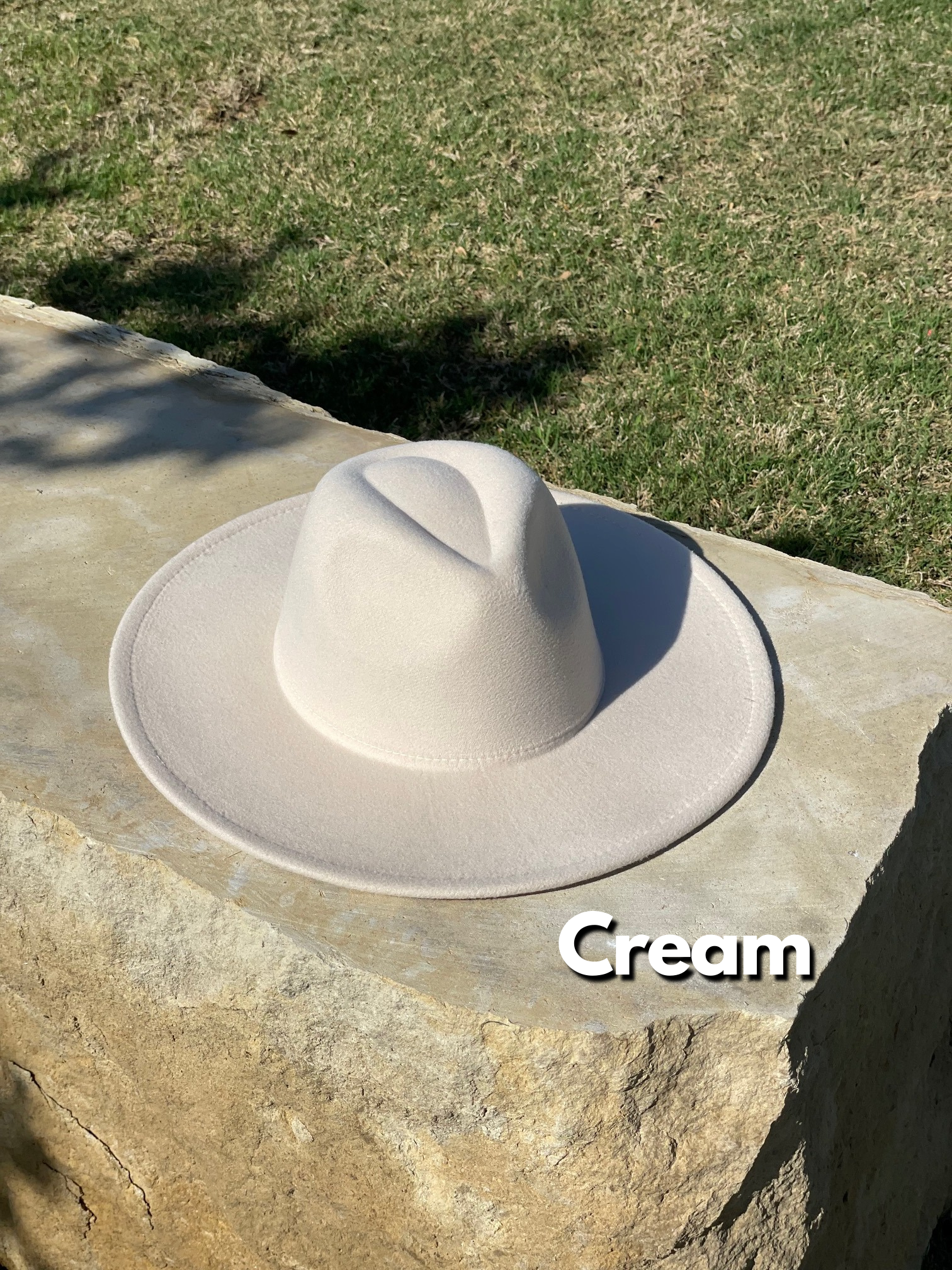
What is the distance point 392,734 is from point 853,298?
12.2 feet

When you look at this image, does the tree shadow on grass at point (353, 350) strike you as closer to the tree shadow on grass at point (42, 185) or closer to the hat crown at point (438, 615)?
the tree shadow on grass at point (42, 185)

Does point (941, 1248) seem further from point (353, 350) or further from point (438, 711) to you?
point (353, 350)

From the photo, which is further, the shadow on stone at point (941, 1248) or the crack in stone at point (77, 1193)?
the shadow on stone at point (941, 1248)

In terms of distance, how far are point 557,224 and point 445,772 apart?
13.1ft

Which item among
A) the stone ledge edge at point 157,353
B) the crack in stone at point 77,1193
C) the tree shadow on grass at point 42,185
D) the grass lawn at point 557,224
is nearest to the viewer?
the crack in stone at point 77,1193

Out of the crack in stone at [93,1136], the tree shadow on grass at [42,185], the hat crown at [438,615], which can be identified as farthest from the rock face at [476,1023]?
the tree shadow on grass at [42,185]

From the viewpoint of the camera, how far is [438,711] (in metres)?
2.27

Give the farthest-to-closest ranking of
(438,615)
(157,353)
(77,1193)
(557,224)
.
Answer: (557,224), (157,353), (77,1193), (438,615)

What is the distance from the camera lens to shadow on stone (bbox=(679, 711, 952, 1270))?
2205 millimetres

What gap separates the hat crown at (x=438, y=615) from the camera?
7.20 feet

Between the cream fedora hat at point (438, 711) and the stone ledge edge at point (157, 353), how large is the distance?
1.29 metres

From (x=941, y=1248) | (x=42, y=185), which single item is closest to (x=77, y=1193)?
(x=941, y=1248)

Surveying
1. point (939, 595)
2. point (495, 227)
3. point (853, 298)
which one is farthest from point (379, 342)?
point (939, 595)

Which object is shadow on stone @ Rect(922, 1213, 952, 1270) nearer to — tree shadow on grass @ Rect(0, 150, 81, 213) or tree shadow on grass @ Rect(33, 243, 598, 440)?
tree shadow on grass @ Rect(33, 243, 598, 440)
